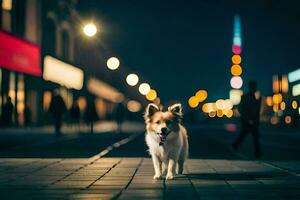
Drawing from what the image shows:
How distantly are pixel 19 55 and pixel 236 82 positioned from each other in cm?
14993

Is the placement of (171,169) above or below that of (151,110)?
below

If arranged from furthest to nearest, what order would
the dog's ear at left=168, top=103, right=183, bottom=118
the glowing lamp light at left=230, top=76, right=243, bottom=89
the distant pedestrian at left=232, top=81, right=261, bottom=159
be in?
the glowing lamp light at left=230, top=76, right=243, bottom=89 → the distant pedestrian at left=232, top=81, right=261, bottom=159 → the dog's ear at left=168, top=103, right=183, bottom=118

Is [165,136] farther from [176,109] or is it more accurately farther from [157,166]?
[157,166]

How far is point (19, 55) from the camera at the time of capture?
41000 mm

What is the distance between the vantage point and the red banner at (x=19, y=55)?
3769cm

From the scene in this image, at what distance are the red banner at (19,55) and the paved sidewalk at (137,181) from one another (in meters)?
23.9

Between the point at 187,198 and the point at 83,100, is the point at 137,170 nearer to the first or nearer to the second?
the point at 187,198

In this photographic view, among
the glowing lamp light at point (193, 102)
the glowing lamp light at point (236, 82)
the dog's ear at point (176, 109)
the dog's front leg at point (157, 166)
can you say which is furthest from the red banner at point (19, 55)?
the glowing lamp light at point (236, 82)

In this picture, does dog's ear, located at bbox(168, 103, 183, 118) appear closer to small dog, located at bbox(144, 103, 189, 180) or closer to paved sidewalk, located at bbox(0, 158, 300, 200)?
small dog, located at bbox(144, 103, 189, 180)

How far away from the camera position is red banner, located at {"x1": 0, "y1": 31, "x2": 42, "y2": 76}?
3769 cm

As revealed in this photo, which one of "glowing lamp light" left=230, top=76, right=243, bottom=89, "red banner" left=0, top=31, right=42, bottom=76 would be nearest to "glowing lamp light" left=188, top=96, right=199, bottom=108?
"glowing lamp light" left=230, top=76, right=243, bottom=89

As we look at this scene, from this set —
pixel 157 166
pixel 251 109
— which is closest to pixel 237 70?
pixel 251 109

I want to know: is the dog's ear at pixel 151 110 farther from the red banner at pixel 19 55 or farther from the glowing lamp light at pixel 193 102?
the glowing lamp light at pixel 193 102

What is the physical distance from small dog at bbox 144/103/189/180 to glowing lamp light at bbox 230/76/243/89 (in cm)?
17315
